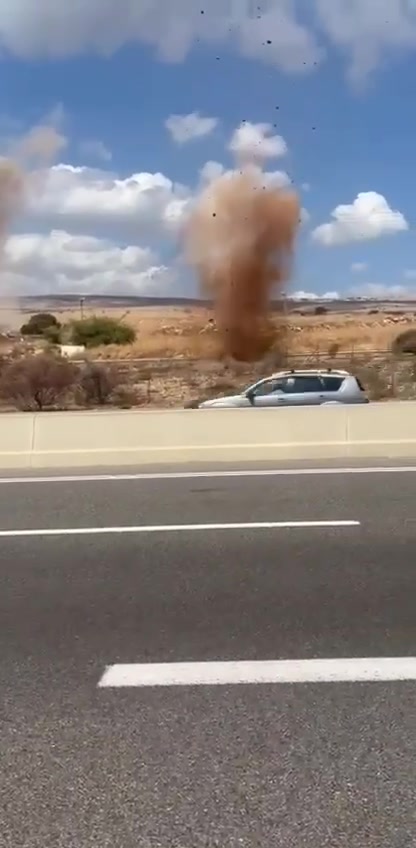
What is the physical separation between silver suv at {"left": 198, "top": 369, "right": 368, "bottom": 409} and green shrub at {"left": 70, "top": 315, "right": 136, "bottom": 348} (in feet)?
146

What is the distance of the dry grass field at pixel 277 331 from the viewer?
42469 mm

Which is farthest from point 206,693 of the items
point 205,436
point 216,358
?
point 216,358

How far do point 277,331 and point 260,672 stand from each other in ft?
119

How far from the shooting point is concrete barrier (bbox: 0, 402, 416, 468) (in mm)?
14109

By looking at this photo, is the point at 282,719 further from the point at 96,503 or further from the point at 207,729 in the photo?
the point at 96,503

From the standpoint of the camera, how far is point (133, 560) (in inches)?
314

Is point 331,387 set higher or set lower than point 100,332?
lower

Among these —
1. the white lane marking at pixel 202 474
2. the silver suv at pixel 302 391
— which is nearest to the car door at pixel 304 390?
the silver suv at pixel 302 391

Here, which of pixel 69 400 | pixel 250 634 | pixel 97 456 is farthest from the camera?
pixel 69 400

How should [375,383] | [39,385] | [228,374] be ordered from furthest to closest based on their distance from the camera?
→ [228,374] → [375,383] → [39,385]

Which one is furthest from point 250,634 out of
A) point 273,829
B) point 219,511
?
point 219,511

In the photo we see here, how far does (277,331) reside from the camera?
41.0m

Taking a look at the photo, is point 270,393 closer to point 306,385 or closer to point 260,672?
point 306,385

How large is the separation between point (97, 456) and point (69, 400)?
18.3 m
